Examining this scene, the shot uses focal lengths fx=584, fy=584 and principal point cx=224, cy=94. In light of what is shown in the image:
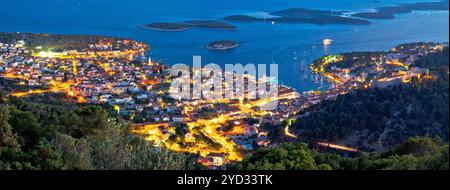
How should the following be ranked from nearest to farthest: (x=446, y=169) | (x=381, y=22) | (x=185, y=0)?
(x=446, y=169) → (x=381, y=22) → (x=185, y=0)

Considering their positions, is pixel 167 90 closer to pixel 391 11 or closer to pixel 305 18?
pixel 305 18

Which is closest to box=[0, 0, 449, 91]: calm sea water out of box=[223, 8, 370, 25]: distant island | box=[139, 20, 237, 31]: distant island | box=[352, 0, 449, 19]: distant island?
box=[352, 0, 449, 19]: distant island

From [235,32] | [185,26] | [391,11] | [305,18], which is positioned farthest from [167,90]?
[391,11]

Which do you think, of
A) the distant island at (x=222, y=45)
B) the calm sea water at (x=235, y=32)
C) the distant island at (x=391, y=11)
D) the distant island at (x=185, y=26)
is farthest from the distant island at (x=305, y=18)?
the distant island at (x=222, y=45)

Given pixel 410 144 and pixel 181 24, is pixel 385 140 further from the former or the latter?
pixel 181 24

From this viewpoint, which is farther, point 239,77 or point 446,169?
point 239,77

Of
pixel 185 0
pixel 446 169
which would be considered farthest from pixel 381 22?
pixel 446 169

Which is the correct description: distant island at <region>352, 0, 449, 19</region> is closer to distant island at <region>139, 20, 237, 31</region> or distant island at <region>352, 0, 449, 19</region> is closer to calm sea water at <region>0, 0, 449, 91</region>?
calm sea water at <region>0, 0, 449, 91</region>
